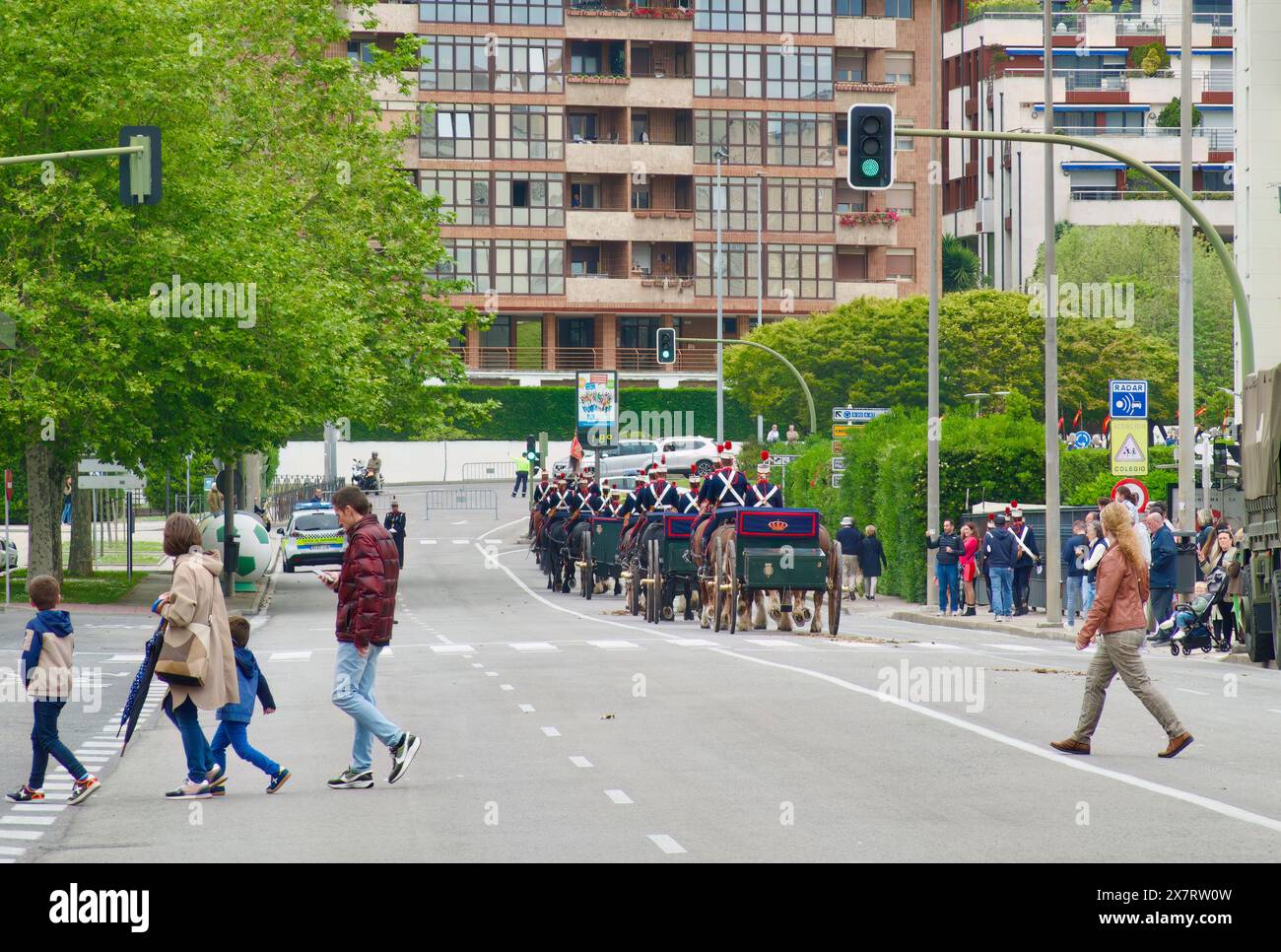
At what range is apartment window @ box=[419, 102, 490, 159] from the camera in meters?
94.2

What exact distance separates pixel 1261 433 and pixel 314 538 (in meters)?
32.5

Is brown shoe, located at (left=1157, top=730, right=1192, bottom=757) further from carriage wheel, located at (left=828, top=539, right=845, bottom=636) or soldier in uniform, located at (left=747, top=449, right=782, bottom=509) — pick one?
soldier in uniform, located at (left=747, top=449, right=782, bottom=509)

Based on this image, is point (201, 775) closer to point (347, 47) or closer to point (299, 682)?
point (299, 682)

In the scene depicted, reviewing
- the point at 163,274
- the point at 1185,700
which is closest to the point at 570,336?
the point at 163,274

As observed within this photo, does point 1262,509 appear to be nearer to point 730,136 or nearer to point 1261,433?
point 1261,433

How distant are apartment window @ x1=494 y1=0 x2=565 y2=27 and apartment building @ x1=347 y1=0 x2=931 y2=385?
68 mm

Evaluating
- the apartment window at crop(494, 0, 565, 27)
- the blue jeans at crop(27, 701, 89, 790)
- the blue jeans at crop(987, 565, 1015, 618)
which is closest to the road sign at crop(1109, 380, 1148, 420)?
the blue jeans at crop(987, 565, 1015, 618)

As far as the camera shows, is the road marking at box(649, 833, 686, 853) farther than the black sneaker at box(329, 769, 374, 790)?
No

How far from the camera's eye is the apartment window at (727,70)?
97.3 meters

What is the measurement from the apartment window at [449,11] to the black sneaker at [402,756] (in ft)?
280

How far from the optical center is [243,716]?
12.4 meters

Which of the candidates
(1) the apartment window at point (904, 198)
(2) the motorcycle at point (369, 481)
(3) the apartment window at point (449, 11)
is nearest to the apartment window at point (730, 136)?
(1) the apartment window at point (904, 198)

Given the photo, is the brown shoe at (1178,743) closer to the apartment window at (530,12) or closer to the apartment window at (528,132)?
the apartment window at (528,132)

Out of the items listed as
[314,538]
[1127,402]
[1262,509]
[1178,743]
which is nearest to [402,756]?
[1178,743]
